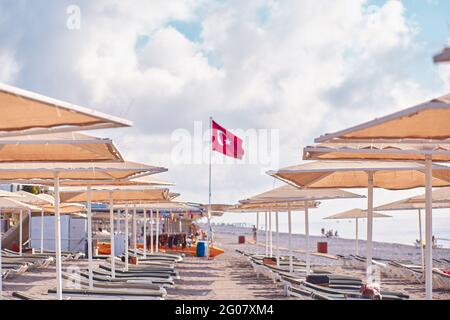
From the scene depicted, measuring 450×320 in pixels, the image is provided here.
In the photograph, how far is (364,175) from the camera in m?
11.1

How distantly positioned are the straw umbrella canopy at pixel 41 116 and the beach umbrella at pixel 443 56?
2325 millimetres

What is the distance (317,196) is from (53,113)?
1007 centimetres

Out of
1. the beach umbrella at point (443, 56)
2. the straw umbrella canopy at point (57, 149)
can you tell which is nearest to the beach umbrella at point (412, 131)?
the beach umbrella at point (443, 56)

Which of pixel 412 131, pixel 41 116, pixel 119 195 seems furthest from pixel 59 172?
pixel 119 195

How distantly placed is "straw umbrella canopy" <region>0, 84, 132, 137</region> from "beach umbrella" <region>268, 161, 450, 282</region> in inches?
173

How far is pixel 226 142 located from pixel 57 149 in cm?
1140

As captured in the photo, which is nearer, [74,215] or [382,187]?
[382,187]

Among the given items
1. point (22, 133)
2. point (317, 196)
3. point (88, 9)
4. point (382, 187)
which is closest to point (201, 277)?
point (317, 196)

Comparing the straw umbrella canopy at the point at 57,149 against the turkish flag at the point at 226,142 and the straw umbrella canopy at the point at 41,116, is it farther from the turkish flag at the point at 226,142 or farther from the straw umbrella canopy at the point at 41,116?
the turkish flag at the point at 226,142

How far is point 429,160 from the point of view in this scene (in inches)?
282

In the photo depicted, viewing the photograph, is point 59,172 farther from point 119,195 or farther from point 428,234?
point 119,195

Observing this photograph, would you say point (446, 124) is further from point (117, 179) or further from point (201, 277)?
point (201, 277)

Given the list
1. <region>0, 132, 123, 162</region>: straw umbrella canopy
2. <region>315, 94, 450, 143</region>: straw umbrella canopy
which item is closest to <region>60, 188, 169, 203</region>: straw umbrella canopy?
<region>0, 132, 123, 162</region>: straw umbrella canopy

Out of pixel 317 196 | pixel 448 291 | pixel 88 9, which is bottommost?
pixel 448 291
